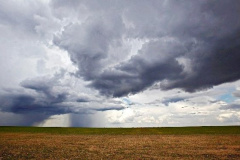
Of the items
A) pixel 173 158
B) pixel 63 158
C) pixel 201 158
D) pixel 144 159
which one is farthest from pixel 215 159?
pixel 63 158

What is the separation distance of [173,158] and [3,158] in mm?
18883

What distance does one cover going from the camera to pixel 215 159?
21219 millimetres

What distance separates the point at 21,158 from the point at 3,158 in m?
1.94

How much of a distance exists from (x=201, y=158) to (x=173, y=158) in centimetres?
318

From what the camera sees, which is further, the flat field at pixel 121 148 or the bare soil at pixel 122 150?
the flat field at pixel 121 148

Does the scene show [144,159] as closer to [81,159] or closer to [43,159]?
[81,159]

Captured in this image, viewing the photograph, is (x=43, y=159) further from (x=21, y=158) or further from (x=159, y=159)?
(x=159, y=159)

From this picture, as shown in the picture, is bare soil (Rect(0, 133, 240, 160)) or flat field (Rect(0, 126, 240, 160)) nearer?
bare soil (Rect(0, 133, 240, 160))

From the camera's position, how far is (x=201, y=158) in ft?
71.2

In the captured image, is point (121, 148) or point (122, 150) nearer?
point (122, 150)

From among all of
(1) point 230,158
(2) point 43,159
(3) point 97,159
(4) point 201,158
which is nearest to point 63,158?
(2) point 43,159

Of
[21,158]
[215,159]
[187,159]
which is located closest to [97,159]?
[21,158]

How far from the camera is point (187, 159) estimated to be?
21109 mm

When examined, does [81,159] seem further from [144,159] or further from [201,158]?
[201,158]
